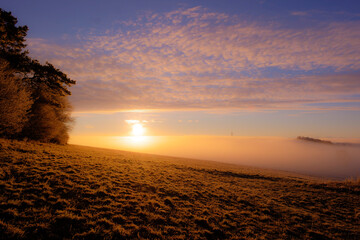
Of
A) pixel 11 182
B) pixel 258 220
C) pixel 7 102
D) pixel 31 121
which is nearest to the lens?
pixel 11 182

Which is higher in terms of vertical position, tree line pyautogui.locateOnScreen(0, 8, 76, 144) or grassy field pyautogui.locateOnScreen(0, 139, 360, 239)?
tree line pyautogui.locateOnScreen(0, 8, 76, 144)

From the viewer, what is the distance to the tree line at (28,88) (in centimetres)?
2297

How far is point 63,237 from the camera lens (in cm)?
731

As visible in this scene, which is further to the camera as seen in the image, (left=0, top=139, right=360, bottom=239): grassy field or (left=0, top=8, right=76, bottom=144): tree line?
(left=0, top=8, right=76, bottom=144): tree line

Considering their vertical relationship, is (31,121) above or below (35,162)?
above

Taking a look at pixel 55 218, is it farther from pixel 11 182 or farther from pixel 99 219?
pixel 11 182

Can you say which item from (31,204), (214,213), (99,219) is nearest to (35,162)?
(31,204)

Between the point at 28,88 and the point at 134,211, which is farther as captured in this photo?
the point at 28,88

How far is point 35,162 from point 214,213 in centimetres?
1633

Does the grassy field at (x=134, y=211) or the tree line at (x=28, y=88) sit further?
the tree line at (x=28, y=88)

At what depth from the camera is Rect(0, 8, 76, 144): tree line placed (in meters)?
23.0

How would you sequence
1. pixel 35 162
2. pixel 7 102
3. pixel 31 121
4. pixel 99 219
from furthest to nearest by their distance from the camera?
pixel 31 121
pixel 7 102
pixel 35 162
pixel 99 219

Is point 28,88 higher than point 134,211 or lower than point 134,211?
higher

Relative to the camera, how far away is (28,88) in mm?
27953
